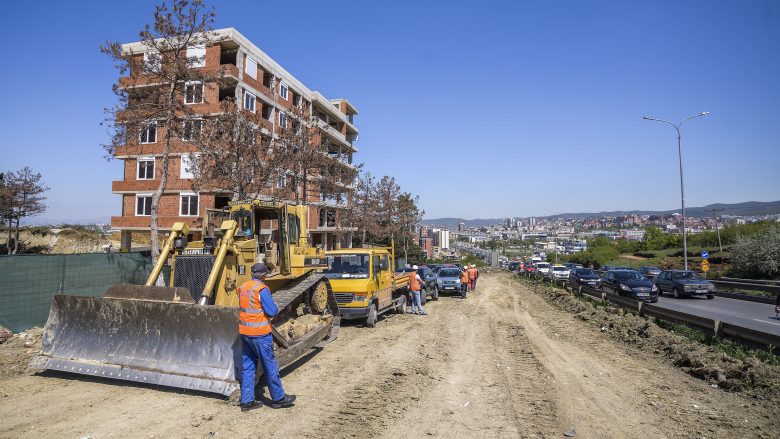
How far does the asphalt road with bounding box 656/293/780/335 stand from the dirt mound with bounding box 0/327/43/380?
18.3 metres

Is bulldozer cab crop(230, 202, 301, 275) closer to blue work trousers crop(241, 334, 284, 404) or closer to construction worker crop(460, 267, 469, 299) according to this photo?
blue work trousers crop(241, 334, 284, 404)

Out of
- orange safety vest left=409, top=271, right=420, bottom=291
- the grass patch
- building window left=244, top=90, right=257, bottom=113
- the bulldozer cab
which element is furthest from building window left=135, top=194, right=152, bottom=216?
the grass patch

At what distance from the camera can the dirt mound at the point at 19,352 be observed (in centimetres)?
793

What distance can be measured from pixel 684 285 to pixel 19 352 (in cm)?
2705

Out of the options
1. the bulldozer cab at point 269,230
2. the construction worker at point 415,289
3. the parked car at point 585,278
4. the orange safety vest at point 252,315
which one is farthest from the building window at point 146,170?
the orange safety vest at point 252,315

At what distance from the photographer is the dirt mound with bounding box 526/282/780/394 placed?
24.5ft

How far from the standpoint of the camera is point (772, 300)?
21.6m

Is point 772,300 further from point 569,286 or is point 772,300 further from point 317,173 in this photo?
point 317,173

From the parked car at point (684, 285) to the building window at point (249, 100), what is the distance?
2932 cm

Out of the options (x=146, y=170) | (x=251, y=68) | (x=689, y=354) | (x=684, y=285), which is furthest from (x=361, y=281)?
(x=146, y=170)

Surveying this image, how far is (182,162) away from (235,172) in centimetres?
1717

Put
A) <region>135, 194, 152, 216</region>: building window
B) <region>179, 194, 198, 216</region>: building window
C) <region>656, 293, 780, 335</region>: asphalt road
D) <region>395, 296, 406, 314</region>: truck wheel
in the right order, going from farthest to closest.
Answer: <region>135, 194, 152, 216</region>: building window < <region>179, 194, 198, 216</region>: building window < <region>395, 296, 406, 314</region>: truck wheel < <region>656, 293, 780, 335</region>: asphalt road

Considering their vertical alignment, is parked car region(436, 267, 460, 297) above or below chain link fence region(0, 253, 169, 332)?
below

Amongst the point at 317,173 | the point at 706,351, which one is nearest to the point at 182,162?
the point at 317,173
